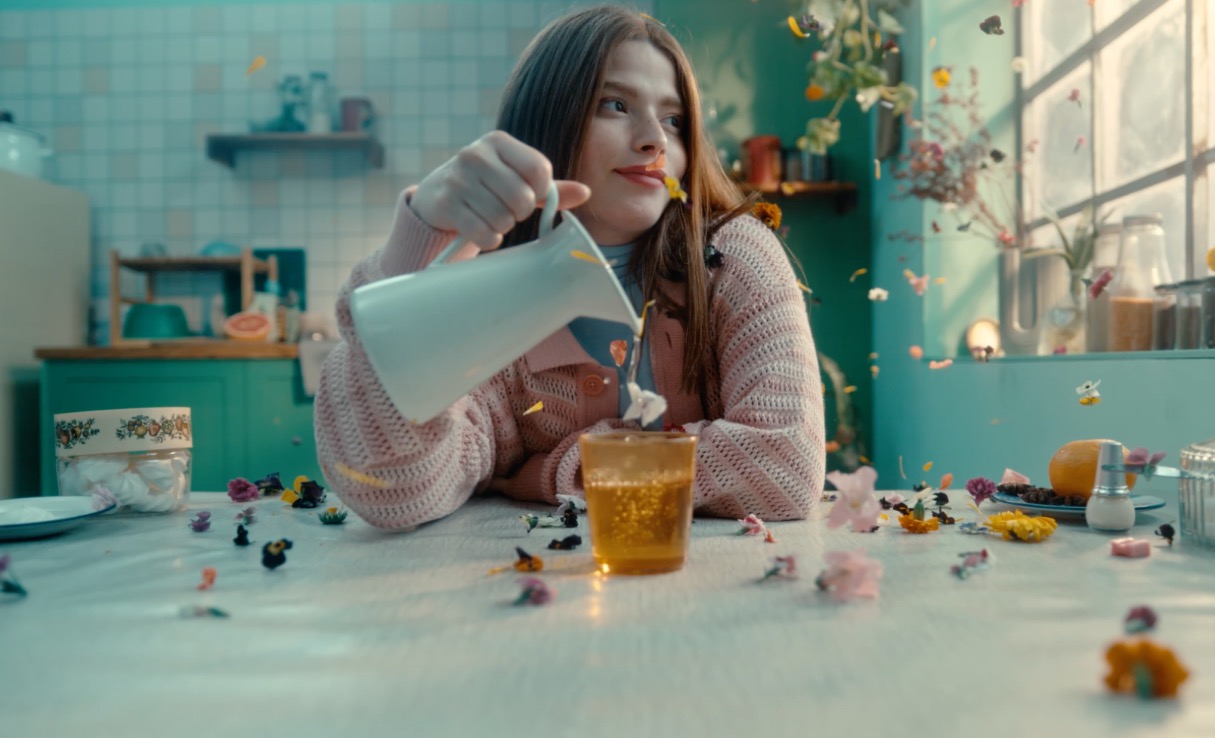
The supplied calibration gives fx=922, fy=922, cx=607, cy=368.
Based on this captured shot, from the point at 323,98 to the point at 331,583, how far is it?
299 cm

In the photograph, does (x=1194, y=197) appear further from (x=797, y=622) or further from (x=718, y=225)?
(x=797, y=622)

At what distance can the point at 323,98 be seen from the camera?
127 inches

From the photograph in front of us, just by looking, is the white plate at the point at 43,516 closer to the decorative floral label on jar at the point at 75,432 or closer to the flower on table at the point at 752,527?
the decorative floral label on jar at the point at 75,432

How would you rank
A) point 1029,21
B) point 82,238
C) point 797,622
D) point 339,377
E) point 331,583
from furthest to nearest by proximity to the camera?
point 82,238
point 1029,21
point 339,377
point 331,583
point 797,622

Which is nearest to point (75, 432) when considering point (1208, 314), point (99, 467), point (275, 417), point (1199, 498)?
point (99, 467)

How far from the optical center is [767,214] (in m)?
1.18

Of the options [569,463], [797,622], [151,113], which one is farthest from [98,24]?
[797,622]

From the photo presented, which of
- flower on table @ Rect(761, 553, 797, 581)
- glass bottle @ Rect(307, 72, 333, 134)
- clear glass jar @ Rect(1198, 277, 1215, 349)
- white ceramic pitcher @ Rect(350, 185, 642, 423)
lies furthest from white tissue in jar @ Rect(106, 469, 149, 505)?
glass bottle @ Rect(307, 72, 333, 134)

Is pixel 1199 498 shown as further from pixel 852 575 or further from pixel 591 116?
pixel 591 116

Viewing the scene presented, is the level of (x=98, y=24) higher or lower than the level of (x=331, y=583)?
higher

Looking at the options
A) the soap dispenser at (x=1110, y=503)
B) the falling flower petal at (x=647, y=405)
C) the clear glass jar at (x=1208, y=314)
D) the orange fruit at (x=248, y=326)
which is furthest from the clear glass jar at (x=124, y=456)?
the orange fruit at (x=248, y=326)

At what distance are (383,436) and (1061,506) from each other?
1.94 ft

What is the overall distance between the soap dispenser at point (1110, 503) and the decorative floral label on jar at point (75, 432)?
2.91ft

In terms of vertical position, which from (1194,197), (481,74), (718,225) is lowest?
(718,225)
